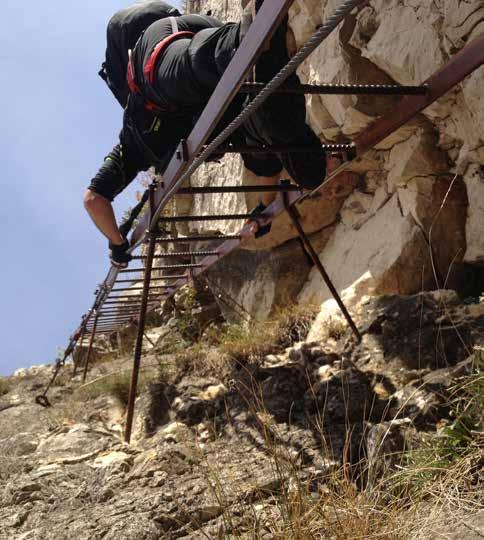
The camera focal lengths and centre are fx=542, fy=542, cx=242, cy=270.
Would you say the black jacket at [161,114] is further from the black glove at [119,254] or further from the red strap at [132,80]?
the black glove at [119,254]

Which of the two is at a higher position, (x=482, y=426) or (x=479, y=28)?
(x=479, y=28)

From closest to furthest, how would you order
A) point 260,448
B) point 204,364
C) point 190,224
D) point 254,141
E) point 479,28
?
point 254,141 → point 260,448 → point 479,28 → point 204,364 → point 190,224

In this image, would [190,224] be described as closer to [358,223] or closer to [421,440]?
[358,223]

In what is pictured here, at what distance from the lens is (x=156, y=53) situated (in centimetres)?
277

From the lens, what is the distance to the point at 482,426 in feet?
7.04

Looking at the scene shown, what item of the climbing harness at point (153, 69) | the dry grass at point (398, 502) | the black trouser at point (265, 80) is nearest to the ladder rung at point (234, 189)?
the black trouser at point (265, 80)

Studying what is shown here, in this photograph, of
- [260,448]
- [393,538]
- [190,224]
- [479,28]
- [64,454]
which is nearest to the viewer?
[393,538]

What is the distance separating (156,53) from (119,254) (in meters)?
1.65

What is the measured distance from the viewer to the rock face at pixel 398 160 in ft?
12.9

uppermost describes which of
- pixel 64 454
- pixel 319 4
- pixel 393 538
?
pixel 319 4

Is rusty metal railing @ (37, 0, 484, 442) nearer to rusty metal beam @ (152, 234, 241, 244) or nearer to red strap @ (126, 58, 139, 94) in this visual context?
rusty metal beam @ (152, 234, 241, 244)

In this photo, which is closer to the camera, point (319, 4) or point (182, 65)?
point (182, 65)

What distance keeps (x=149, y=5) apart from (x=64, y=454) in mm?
3124

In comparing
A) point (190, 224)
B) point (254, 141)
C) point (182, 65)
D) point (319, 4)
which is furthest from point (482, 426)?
point (190, 224)
